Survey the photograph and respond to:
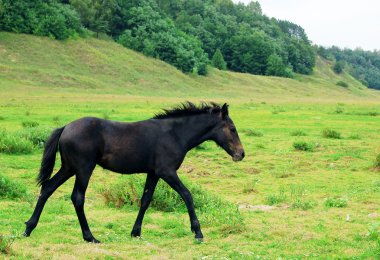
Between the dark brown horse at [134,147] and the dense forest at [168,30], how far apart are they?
80.5 meters

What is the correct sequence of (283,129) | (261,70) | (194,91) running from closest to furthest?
(283,129) → (194,91) → (261,70)

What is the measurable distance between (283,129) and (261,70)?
102872 millimetres

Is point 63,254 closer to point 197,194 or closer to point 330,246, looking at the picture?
point 330,246

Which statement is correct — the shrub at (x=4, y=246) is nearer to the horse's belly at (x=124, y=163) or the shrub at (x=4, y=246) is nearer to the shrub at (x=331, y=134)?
the horse's belly at (x=124, y=163)

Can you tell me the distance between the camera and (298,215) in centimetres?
1167

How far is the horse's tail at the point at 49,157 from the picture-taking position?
362 inches

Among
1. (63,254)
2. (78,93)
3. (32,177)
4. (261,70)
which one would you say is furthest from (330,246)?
(261,70)

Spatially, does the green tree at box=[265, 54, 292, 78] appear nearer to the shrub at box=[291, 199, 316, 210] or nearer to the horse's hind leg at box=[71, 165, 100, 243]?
the shrub at box=[291, 199, 316, 210]

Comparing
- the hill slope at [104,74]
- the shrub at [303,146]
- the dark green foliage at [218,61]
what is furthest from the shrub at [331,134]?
the dark green foliage at [218,61]

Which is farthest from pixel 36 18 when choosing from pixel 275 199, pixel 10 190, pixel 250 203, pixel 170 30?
pixel 275 199

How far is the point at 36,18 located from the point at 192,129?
3296 inches

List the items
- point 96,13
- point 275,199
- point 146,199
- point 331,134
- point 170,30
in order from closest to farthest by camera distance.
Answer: point 146,199 < point 275,199 < point 331,134 < point 96,13 < point 170,30

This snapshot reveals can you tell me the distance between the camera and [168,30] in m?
112

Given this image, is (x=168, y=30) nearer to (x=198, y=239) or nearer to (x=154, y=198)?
(x=154, y=198)
